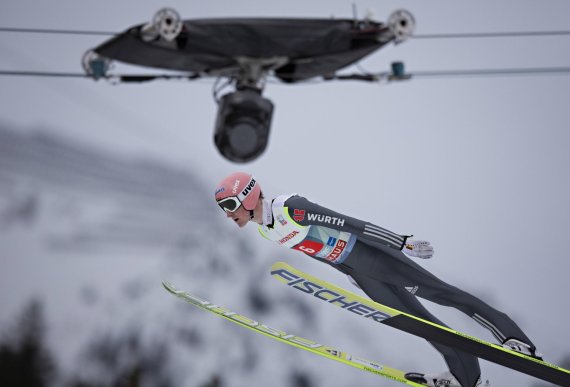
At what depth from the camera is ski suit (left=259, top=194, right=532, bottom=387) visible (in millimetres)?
3738

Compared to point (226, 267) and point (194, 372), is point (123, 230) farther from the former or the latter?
point (194, 372)

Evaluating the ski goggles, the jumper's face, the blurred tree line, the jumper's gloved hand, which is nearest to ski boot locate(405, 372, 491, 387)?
the jumper's gloved hand

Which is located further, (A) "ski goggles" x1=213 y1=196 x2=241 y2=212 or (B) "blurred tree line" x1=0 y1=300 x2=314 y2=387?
(B) "blurred tree line" x1=0 y1=300 x2=314 y2=387

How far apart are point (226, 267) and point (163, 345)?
4.32 ft

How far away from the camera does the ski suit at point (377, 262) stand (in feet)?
12.3

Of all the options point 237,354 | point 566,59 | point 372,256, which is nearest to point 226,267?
point 237,354

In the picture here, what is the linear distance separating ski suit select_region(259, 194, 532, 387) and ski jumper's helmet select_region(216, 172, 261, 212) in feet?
0.45

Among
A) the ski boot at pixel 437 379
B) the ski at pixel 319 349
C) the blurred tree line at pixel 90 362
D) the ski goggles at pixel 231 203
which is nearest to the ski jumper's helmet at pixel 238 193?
the ski goggles at pixel 231 203

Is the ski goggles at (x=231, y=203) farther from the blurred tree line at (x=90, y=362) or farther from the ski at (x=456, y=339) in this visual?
the blurred tree line at (x=90, y=362)

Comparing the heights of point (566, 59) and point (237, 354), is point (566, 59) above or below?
above

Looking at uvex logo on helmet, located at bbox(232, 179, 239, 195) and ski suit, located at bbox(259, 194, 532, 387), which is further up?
uvex logo on helmet, located at bbox(232, 179, 239, 195)

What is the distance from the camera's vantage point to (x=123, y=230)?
7926 millimetres

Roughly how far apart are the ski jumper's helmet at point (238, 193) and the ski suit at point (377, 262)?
138mm

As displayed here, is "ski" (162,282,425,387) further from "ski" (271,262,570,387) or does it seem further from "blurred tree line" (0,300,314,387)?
"blurred tree line" (0,300,314,387)
